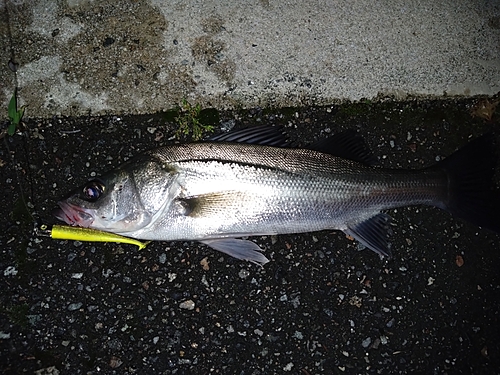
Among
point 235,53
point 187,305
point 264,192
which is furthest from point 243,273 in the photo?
point 235,53

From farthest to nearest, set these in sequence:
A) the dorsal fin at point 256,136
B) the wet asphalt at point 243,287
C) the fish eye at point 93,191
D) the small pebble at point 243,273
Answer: the small pebble at point 243,273 → the wet asphalt at point 243,287 → the dorsal fin at point 256,136 → the fish eye at point 93,191

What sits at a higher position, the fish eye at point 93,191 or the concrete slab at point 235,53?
the concrete slab at point 235,53

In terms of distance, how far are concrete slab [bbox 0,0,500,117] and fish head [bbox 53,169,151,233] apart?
0.77 metres

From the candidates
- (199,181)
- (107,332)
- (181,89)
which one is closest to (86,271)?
(107,332)

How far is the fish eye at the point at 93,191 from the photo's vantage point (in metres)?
2.94

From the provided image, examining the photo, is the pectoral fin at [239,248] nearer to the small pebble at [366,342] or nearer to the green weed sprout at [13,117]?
the small pebble at [366,342]

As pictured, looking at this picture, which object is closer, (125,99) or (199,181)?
(199,181)

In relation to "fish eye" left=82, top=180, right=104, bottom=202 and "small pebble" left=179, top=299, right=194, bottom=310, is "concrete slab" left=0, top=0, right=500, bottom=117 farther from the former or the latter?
"small pebble" left=179, top=299, right=194, bottom=310

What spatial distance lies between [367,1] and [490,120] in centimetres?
137

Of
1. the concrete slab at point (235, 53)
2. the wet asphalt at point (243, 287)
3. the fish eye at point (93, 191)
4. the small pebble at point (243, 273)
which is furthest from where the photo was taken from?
the concrete slab at point (235, 53)

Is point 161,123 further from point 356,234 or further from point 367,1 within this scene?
point 367,1

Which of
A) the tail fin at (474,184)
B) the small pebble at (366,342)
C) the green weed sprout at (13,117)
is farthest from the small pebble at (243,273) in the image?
the green weed sprout at (13,117)

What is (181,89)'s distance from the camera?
11.6 ft

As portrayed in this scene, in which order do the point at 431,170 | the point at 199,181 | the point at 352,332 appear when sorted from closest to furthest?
the point at 199,181
the point at 431,170
the point at 352,332
